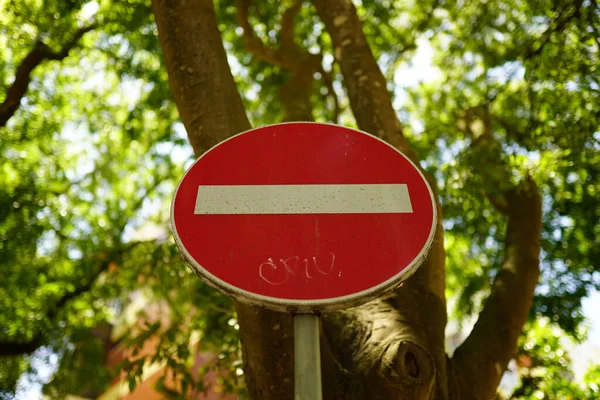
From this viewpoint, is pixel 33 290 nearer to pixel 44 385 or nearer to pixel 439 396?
pixel 44 385

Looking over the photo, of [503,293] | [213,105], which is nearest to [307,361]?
[213,105]

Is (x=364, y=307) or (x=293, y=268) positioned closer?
(x=293, y=268)

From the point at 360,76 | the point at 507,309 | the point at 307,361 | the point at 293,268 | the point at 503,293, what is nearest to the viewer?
the point at 307,361

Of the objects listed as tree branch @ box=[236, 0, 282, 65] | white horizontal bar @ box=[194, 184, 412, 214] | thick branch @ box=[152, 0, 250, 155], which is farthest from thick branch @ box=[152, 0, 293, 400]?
tree branch @ box=[236, 0, 282, 65]

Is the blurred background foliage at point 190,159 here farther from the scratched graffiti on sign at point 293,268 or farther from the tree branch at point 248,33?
the scratched graffiti on sign at point 293,268

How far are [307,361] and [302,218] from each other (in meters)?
0.46

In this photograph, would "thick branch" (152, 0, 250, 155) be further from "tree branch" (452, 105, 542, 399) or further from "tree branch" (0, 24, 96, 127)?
"tree branch" (0, 24, 96, 127)

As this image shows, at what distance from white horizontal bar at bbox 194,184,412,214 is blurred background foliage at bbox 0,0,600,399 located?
7.46ft

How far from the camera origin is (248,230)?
1.65 metres

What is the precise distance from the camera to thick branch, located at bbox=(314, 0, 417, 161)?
3298 millimetres

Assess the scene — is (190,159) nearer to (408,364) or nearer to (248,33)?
(248,33)

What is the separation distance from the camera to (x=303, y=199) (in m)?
1.72

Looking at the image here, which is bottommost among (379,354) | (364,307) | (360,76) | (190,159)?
(190,159)

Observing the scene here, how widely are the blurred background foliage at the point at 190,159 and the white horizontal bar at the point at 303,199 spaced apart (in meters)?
2.27
